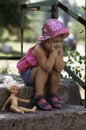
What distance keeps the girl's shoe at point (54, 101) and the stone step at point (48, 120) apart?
2.4 inches

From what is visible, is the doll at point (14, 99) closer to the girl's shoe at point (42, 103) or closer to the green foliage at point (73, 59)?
the girl's shoe at point (42, 103)

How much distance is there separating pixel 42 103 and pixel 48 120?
24cm

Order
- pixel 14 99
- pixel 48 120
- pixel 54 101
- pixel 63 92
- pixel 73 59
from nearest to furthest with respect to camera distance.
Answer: pixel 48 120 → pixel 14 99 → pixel 54 101 → pixel 63 92 → pixel 73 59

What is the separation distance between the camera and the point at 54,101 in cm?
533

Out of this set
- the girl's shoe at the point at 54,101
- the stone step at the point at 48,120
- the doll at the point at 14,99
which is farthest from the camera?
the girl's shoe at the point at 54,101

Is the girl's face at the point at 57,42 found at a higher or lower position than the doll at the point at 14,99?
higher

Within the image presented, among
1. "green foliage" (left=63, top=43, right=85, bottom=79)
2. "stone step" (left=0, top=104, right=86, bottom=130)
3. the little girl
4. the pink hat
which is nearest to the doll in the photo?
"stone step" (left=0, top=104, right=86, bottom=130)

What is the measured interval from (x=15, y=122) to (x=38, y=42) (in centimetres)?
93

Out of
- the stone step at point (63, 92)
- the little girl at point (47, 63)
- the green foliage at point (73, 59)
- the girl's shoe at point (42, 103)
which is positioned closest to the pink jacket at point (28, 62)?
the little girl at point (47, 63)

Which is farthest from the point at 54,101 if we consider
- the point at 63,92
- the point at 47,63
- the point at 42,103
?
the point at 47,63

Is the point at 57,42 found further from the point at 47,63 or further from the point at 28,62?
the point at 28,62

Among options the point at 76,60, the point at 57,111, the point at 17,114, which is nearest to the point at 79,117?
the point at 57,111

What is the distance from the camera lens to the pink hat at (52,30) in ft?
16.8

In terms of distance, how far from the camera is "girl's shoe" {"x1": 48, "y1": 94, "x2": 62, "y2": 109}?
5297 mm
